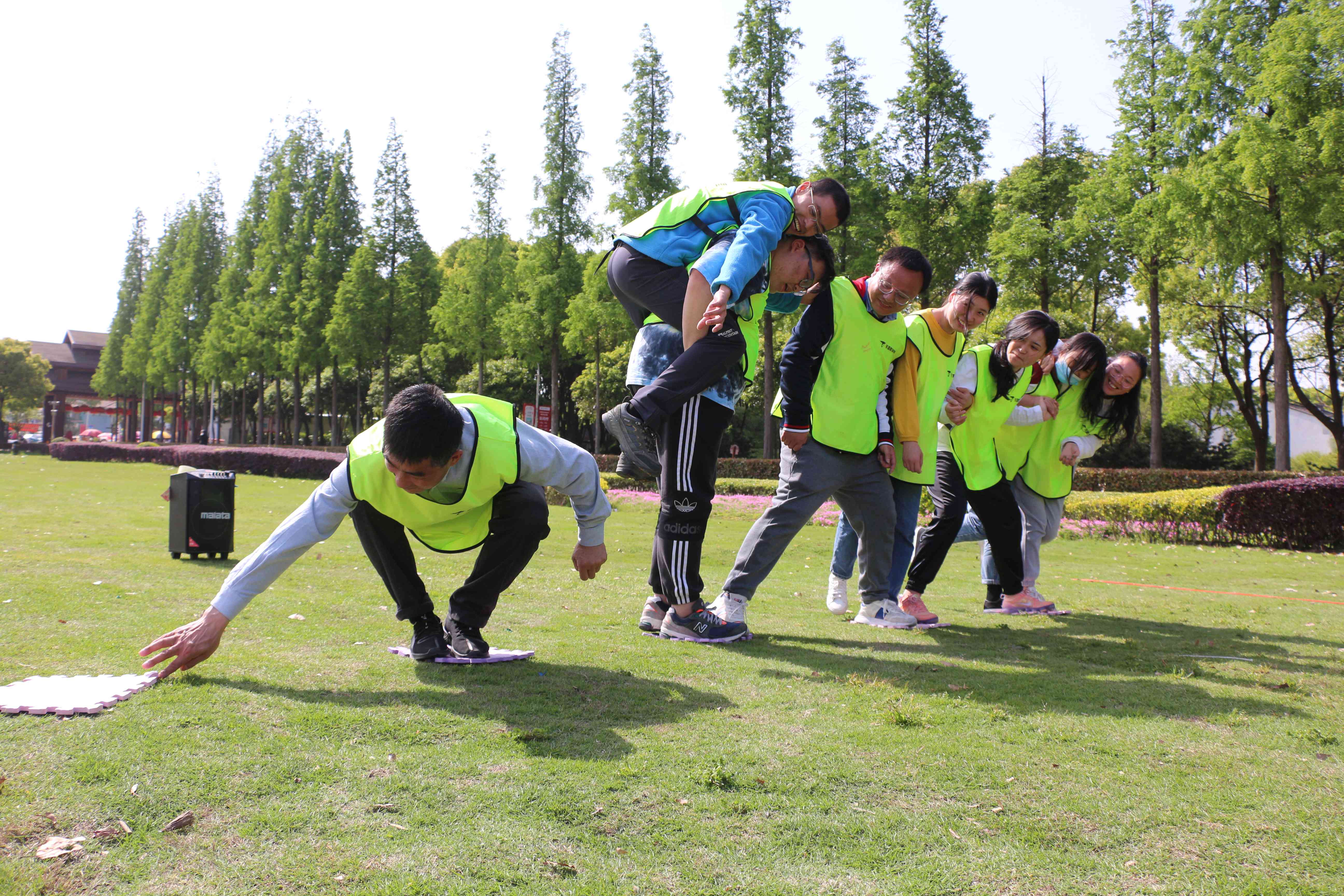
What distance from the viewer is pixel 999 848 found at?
6.94ft

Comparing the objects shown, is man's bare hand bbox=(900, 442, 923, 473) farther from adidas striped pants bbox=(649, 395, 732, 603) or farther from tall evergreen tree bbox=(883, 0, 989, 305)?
tall evergreen tree bbox=(883, 0, 989, 305)

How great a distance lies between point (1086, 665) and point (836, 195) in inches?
99.3

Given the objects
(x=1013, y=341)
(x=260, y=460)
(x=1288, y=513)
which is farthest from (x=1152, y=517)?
(x=260, y=460)

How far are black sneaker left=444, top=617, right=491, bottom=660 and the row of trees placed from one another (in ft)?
65.2

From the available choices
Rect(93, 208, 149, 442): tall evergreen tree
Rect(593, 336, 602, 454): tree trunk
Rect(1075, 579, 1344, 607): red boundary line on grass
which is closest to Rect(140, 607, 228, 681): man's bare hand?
Rect(1075, 579, 1344, 607): red boundary line on grass

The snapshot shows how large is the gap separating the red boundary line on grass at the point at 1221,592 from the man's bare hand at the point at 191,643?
7.26 meters

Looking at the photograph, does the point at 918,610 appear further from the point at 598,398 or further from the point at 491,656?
the point at 598,398

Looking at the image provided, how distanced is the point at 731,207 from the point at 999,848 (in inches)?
125

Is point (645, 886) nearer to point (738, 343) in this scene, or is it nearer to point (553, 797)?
point (553, 797)

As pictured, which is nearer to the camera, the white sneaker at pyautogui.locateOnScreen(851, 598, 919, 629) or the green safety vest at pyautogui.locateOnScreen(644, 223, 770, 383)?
the green safety vest at pyautogui.locateOnScreen(644, 223, 770, 383)

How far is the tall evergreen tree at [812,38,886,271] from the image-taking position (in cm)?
2677

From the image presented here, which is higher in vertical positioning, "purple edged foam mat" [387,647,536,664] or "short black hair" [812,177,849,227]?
"short black hair" [812,177,849,227]

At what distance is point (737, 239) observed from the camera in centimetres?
418

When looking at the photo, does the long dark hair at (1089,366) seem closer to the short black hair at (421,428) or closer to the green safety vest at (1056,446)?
the green safety vest at (1056,446)
